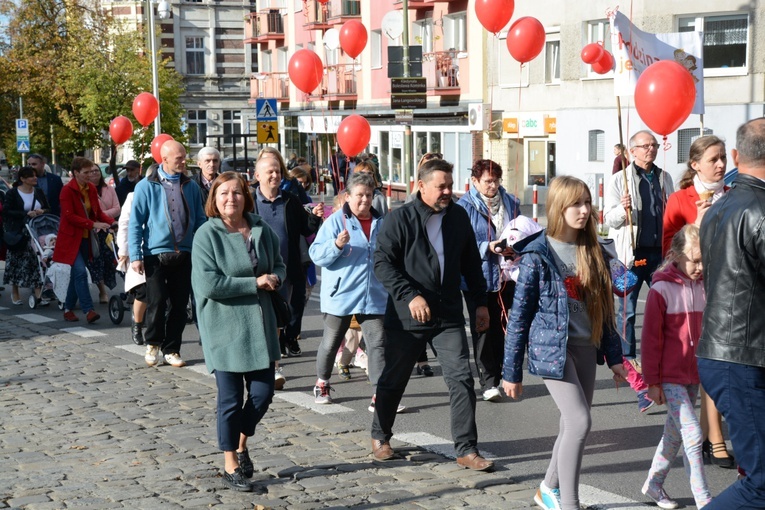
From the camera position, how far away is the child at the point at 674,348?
19.1 ft

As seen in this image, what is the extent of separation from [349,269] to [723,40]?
2267 cm

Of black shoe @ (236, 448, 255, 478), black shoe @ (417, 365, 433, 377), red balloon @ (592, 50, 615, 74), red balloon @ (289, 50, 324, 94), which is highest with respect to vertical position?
red balloon @ (592, 50, 615, 74)

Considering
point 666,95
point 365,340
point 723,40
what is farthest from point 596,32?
point 365,340

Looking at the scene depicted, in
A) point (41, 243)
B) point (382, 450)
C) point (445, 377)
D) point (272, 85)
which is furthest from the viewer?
point (272, 85)

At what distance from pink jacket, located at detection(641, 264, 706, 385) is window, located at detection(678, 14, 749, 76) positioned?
23828mm

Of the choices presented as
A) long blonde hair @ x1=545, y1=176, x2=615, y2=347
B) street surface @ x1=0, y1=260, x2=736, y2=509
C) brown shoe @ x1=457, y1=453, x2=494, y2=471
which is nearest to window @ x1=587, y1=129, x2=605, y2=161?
street surface @ x1=0, y1=260, x2=736, y2=509

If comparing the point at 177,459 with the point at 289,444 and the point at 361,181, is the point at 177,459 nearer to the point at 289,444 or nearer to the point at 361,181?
the point at 289,444

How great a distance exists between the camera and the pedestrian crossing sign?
938 inches

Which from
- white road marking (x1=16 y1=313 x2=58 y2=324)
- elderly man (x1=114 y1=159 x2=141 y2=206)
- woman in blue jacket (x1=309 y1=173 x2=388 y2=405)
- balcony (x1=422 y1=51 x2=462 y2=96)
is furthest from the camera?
balcony (x1=422 y1=51 x2=462 y2=96)

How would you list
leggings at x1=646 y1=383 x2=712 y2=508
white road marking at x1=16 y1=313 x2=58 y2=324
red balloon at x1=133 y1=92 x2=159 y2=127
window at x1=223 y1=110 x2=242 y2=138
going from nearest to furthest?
leggings at x1=646 y1=383 x2=712 y2=508
white road marking at x1=16 y1=313 x2=58 y2=324
red balloon at x1=133 y1=92 x2=159 y2=127
window at x1=223 y1=110 x2=242 y2=138

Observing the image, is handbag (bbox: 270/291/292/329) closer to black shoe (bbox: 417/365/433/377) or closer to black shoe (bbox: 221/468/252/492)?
black shoe (bbox: 221/468/252/492)

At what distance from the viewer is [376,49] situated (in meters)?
45.9

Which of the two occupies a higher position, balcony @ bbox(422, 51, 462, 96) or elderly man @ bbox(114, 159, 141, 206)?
balcony @ bbox(422, 51, 462, 96)

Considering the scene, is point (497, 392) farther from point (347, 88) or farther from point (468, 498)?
point (347, 88)
